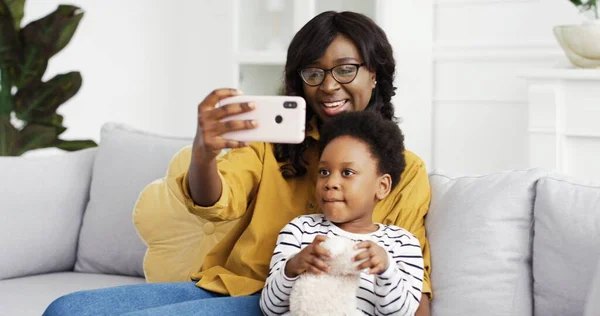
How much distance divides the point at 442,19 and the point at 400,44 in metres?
0.19

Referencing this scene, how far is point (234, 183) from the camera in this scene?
6.15 ft

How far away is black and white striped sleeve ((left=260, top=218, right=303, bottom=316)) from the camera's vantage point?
1.67 m

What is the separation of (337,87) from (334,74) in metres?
0.03

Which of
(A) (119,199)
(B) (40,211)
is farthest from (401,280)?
(B) (40,211)

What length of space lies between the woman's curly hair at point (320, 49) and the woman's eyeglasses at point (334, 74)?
0.07 feet

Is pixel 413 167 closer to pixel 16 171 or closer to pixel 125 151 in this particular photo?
pixel 125 151

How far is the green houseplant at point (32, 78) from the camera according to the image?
129 inches

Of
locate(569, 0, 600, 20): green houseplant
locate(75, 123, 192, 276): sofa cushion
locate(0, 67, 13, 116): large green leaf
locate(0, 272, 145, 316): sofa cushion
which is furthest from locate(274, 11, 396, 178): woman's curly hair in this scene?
locate(0, 67, 13, 116): large green leaf

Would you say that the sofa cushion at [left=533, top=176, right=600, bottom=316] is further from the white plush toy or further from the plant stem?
the plant stem

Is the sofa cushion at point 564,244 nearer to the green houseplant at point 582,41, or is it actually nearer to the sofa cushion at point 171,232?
the sofa cushion at point 171,232

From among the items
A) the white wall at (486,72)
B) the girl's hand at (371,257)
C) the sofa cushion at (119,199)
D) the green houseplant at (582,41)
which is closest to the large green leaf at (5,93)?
the sofa cushion at (119,199)

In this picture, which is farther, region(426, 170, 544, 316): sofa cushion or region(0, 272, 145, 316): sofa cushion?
region(0, 272, 145, 316): sofa cushion

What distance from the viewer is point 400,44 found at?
11.8 ft

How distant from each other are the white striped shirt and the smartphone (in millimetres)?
202
